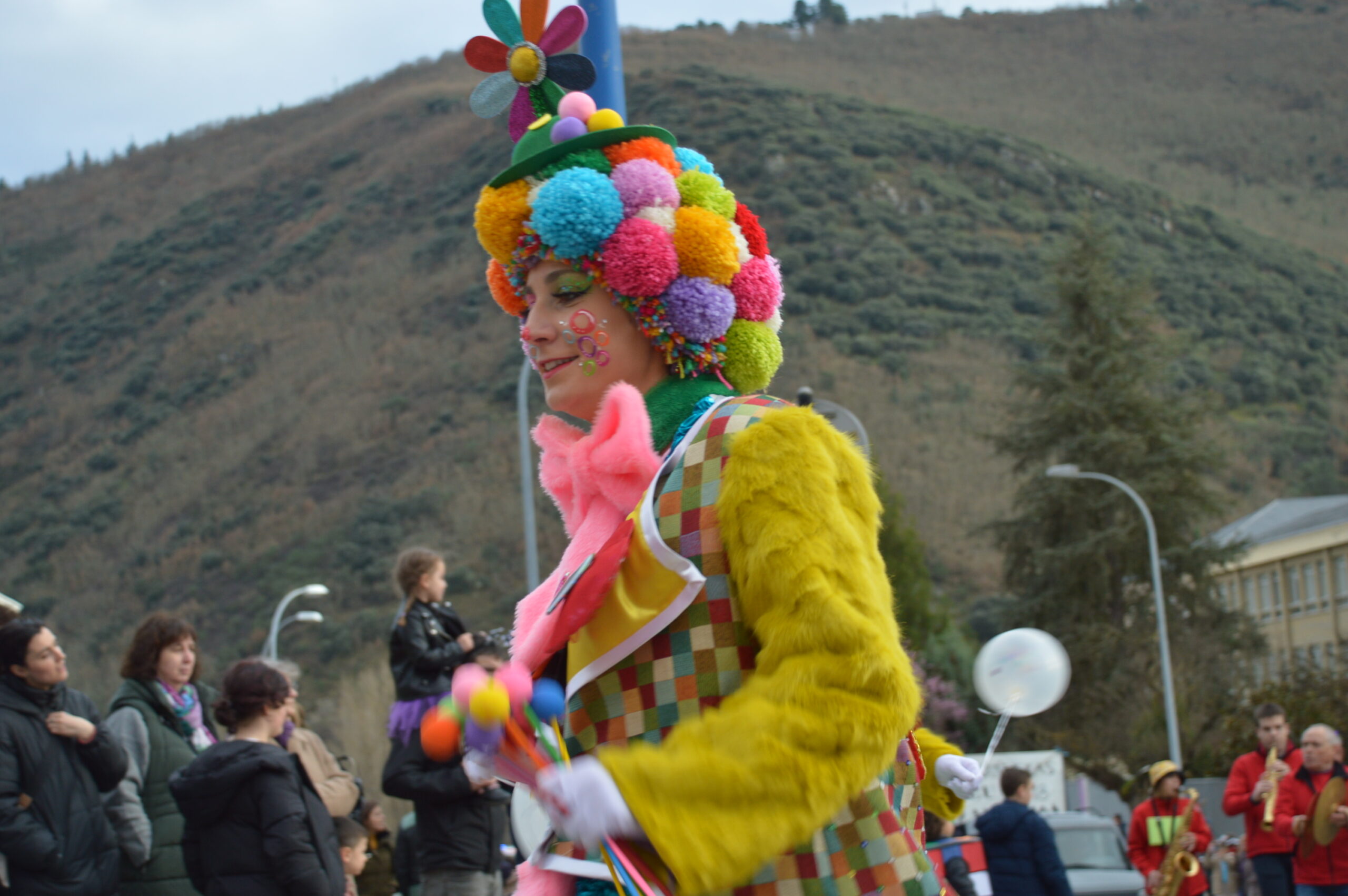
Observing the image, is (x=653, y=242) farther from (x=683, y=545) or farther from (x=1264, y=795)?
(x=1264, y=795)

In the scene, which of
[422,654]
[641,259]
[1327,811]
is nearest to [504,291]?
[641,259]

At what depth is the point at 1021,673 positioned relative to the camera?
11.5ft

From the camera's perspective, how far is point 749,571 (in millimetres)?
2320

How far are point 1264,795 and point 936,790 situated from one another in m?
7.20

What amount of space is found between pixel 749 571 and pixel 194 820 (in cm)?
363

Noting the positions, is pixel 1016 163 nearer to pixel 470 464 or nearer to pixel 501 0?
pixel 470 464

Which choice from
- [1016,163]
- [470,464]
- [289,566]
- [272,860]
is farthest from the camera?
[1016,163]

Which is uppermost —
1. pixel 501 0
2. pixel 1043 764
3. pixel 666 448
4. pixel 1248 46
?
pixel 1248 46

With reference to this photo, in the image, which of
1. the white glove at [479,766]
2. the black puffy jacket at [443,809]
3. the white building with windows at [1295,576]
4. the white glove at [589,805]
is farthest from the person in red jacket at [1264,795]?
the white building with windows at [1295,576]

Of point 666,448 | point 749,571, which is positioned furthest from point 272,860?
point 749,571

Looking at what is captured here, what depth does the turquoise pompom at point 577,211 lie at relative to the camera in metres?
2.87

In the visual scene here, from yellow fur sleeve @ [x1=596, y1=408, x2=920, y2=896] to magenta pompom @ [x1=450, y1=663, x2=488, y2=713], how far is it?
0.22m

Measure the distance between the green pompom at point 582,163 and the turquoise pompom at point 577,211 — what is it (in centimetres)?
5

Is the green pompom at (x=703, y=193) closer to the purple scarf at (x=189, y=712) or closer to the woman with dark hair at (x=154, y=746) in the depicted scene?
the woman with dark hair at (x=154, y=746)
